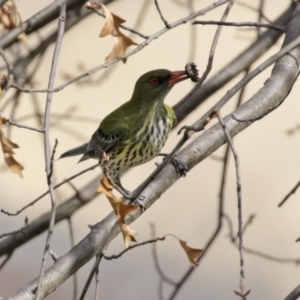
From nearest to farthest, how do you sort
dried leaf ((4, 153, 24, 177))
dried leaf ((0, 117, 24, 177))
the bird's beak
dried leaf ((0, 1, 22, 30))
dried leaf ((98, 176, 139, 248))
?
dried leaf ((98, 176, 139, 248)) < dried leaf ((0, 117, 24, 177)) < dried leaf ((4, 153, 24, 177)) < dried leaf ((0, 1, 22, 30)) < the bird's beak

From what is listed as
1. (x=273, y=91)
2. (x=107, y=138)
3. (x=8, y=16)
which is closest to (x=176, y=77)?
(x=107, y=138)

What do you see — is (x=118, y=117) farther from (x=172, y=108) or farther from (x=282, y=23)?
(x=282, y=23)

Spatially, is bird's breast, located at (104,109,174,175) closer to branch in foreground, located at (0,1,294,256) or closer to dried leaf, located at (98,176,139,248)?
branch in foreground, located at (0,1,294,256)

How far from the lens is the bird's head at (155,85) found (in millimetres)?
4883

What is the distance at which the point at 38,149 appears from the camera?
32.6 feet

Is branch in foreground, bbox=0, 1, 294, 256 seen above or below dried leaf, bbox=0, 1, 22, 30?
below

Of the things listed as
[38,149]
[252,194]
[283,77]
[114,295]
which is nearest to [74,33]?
[38,149]

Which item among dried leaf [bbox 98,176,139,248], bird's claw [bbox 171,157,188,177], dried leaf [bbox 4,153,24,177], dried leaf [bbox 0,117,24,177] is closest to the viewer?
dried leaf [bbox 98,176,139,248]

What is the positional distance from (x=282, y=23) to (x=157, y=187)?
1813 mm

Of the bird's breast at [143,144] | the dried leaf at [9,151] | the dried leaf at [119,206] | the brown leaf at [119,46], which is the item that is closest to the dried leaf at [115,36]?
the brown leaf at [119,46]

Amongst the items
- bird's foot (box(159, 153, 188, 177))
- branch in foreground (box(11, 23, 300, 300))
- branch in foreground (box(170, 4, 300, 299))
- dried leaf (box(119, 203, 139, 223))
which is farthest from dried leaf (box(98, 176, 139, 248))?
branch in foreground (box(170, 4, 300, 299))

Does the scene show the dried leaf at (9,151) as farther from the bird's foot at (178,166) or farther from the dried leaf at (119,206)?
the bird's foot at (178,166)

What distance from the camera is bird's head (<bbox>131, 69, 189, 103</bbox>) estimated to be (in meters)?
4.88

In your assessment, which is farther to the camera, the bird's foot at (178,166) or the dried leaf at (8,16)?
the dried leaf at (8,16)
